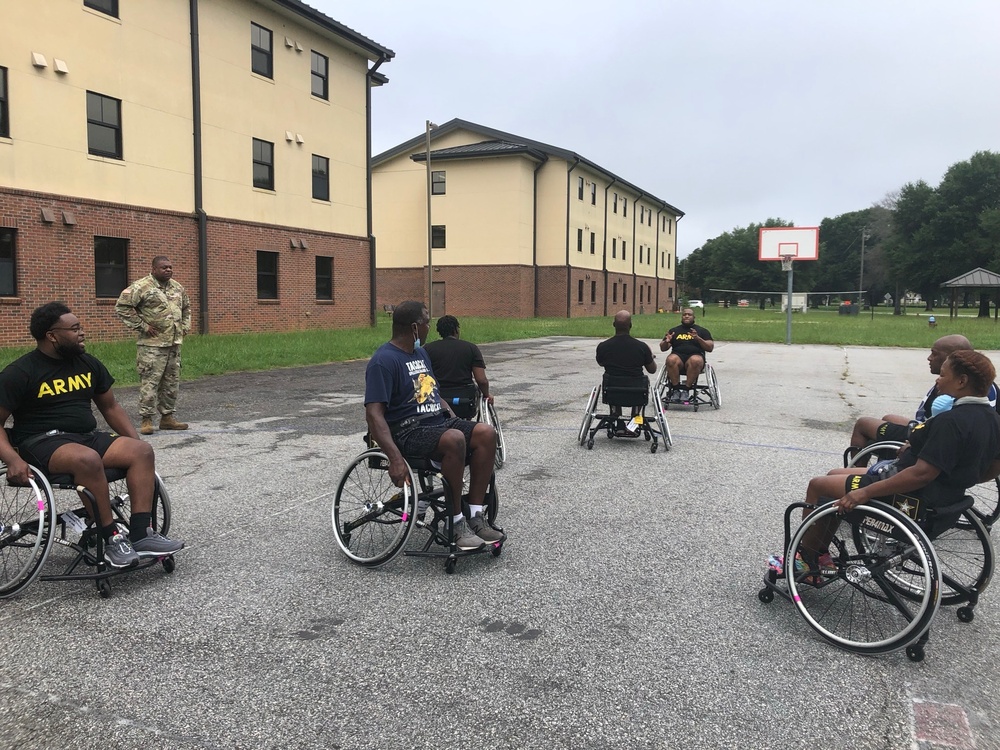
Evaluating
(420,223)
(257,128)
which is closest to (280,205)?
(257,128)

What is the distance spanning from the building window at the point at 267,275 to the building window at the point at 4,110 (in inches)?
307

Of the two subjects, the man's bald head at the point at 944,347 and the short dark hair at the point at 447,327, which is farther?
the short dark hair at the point at 447,327

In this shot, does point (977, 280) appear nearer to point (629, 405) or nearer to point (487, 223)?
point (487, 223)

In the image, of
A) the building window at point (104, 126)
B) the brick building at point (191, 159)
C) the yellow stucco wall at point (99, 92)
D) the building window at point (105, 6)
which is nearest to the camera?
the yellow stucco wall at point (99, 92)

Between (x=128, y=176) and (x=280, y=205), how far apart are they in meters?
5.51

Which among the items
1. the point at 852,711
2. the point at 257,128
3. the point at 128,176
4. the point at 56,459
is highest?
the point at 257,128

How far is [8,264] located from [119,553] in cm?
1538

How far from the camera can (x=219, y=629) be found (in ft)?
11.2

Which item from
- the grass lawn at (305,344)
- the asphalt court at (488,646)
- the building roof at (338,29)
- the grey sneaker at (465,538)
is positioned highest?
the building roof at (338,29)

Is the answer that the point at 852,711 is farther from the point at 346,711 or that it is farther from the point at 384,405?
the point at 384,405

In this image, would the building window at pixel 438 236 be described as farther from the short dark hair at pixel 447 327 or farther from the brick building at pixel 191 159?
the short dark hair at pixel 447 327

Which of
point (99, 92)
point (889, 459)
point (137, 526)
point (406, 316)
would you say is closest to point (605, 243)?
point (99, 92)

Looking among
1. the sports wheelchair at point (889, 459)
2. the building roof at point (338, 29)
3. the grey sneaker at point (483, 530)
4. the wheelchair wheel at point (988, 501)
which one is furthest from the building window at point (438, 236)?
the grey sneaker at point (483, 530)

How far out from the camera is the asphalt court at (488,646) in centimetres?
267
